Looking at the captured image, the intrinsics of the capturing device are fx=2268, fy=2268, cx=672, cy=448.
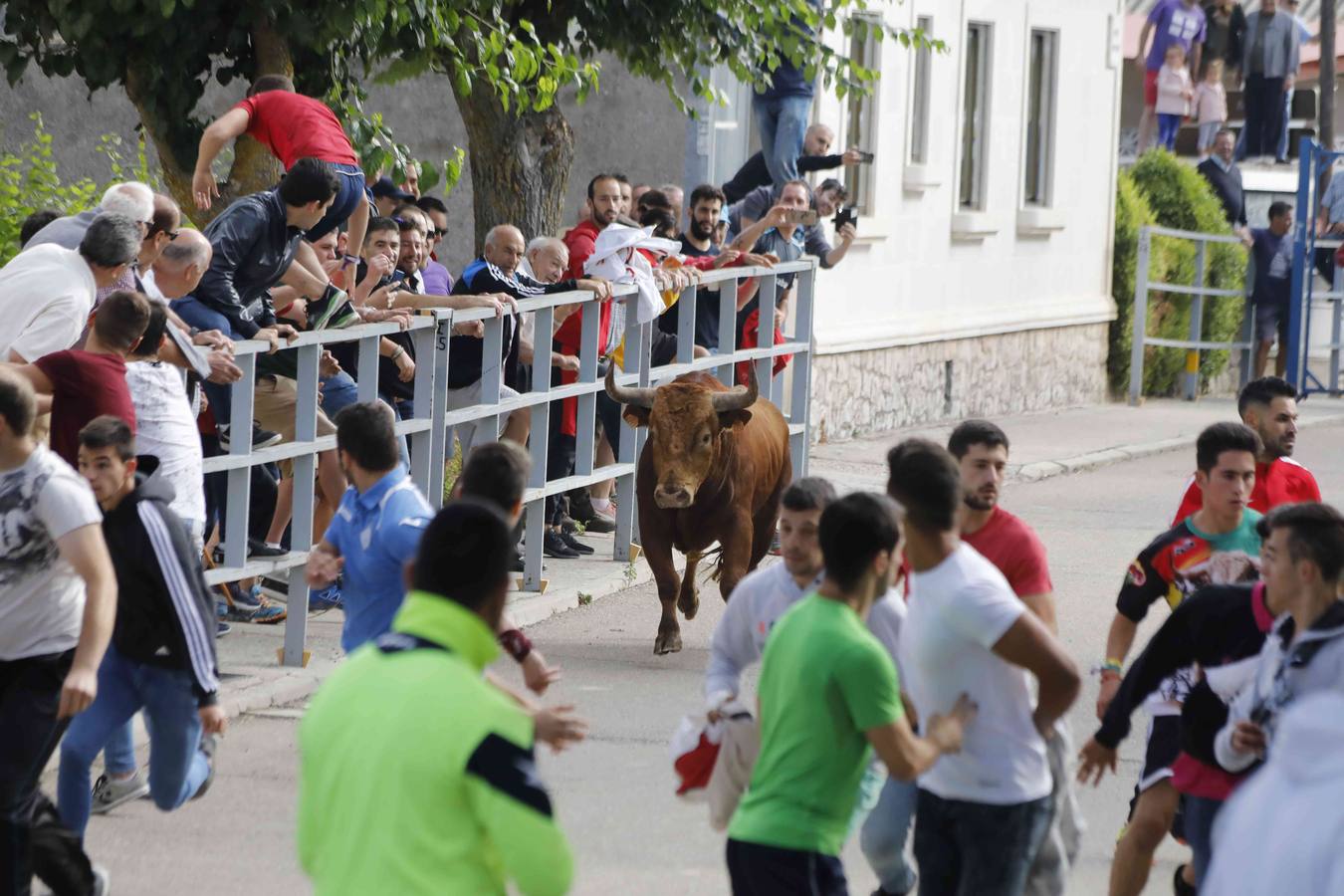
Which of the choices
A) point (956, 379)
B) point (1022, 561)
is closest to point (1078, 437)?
point (956, 379)

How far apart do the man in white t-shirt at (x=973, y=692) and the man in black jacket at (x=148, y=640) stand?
89.4 inches

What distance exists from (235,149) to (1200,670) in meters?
7.30

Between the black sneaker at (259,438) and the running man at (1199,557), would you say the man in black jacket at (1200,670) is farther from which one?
the black sneaker at (259,438)

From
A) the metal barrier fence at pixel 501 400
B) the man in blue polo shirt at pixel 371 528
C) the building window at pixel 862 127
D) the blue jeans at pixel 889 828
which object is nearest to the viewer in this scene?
the blue jeans at pixel 889 828

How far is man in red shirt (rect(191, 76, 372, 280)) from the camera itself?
10.7 m

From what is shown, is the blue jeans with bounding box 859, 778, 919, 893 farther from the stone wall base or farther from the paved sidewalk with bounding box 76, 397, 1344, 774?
the stone wall base

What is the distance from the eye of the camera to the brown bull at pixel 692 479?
10.7 m

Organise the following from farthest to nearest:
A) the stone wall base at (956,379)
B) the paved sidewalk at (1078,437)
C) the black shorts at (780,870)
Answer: the stone wall base at (956,379) < the paved sidewalk at (1078,437) < the black shorts at (780,870)

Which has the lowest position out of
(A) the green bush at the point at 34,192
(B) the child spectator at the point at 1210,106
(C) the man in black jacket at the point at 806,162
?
(A) the green bush at the point at 34,192

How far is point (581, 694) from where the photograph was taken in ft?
32.0

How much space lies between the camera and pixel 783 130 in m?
17.6

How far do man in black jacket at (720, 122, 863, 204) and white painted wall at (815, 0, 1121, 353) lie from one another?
4.08 ft

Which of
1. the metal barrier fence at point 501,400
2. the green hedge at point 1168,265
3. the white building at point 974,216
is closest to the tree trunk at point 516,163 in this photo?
the metal barrier fence at point 501,400

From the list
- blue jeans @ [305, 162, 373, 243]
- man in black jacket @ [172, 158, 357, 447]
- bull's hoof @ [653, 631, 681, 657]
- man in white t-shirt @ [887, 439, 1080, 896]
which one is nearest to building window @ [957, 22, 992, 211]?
blue jeans @ [305, 162, 373, 243]
